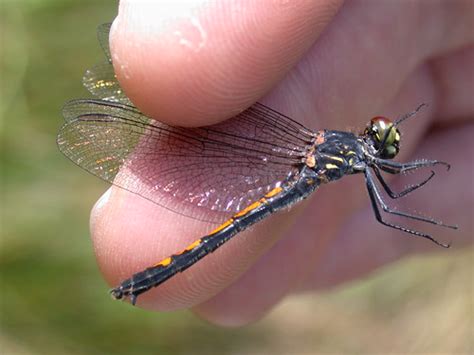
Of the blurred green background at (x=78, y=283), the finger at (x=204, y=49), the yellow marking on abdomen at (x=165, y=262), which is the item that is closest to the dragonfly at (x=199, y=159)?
the yellow marking on abdomen at (x=165, y=262)

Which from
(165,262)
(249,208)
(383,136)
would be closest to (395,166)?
(383,136)

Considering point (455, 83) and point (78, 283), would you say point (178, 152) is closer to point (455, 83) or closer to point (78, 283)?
point (455, 83)

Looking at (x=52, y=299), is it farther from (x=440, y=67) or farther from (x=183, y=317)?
(x=440, y=67)

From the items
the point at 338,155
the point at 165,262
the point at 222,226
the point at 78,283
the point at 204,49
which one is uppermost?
the point at 78,283

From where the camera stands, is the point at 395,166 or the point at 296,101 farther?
the point at 395,166

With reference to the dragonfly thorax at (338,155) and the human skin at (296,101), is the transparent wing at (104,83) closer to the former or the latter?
the human skin at (296,101)

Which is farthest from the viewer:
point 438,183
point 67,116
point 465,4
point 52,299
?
point 52,299

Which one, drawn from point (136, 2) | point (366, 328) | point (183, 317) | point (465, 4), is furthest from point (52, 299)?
point (465, 4)

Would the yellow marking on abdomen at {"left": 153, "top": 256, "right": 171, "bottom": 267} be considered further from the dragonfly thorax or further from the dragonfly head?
the dragonfly head
